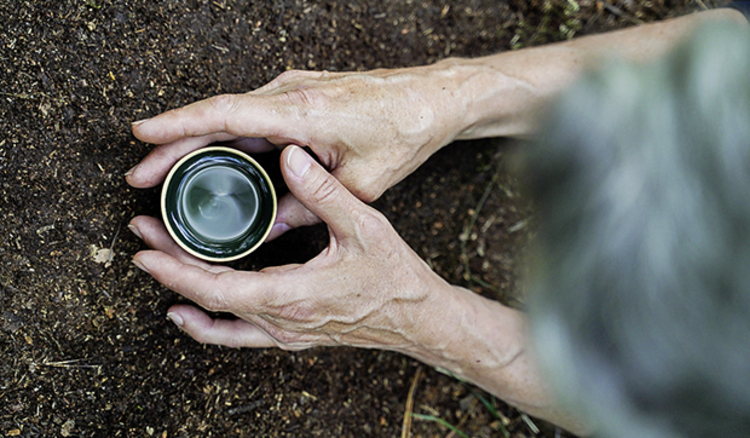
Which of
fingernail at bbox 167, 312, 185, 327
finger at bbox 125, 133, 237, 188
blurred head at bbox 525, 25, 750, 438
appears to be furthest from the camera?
fingernail at bbox 167, 312, 185, 327

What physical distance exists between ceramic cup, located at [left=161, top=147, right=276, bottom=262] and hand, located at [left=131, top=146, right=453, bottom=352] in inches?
2.7

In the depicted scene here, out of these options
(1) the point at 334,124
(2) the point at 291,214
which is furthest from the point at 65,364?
(1) the point at 334,124

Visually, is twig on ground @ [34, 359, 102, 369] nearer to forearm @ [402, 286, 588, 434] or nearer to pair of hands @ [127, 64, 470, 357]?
pair of hands @ [127, 64, 470, 357]

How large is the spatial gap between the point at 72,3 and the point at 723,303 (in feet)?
5.80

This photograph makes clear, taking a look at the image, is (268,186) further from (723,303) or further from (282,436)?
(723,303)

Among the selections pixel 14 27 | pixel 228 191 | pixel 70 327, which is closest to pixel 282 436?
pixel 70 327

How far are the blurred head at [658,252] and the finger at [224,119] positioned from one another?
0.70 meters

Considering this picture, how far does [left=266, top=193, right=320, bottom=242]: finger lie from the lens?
5.25ft

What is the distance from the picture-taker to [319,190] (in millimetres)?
1323

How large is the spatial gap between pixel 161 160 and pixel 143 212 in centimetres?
24

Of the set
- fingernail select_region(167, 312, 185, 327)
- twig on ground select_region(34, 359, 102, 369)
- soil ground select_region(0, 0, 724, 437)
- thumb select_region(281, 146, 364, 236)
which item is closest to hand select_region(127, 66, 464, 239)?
thumb select_region(281, 146, 364, 236)

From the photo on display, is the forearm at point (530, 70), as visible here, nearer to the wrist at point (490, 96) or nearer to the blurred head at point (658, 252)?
the wrist at point (490, 96)

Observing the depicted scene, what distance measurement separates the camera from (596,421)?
1.22 m

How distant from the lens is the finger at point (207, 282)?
4.27 feet
